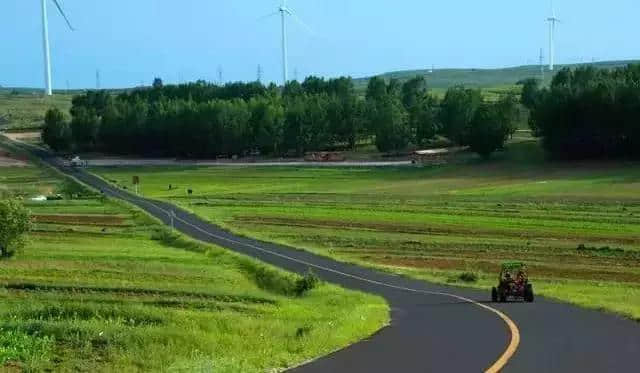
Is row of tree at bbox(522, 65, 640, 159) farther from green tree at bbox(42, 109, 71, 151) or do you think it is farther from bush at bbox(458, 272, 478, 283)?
green tree at bbox(42, 109, 71, 151)

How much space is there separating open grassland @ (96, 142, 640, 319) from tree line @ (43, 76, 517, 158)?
14480 mm

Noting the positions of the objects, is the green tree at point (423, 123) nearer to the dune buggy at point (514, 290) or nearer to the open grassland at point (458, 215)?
the open grassland at point (458, 215)

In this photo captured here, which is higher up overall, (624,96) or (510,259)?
(624,96)

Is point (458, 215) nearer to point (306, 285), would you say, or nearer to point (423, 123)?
point (306, 285)

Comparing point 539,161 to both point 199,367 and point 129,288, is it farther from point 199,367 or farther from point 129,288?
point 199,367

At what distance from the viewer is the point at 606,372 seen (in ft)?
41.9

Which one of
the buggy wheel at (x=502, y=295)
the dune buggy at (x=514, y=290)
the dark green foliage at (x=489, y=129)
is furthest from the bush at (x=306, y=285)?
the dark green foliage at (x=489, y=129)

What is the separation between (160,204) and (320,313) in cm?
6789

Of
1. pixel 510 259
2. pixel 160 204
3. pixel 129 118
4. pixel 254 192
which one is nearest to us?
pixel 510 259

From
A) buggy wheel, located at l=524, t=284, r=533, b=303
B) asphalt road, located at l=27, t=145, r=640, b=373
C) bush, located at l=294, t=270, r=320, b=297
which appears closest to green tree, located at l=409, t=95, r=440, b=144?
bush, located at l=294, t=270, r=320, b=297

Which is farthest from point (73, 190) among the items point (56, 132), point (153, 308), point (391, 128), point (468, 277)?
point (153, 308)

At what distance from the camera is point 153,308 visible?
79.9 ft

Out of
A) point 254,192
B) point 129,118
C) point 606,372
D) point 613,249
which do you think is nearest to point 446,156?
point 254,192

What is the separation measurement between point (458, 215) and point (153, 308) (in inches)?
2051
